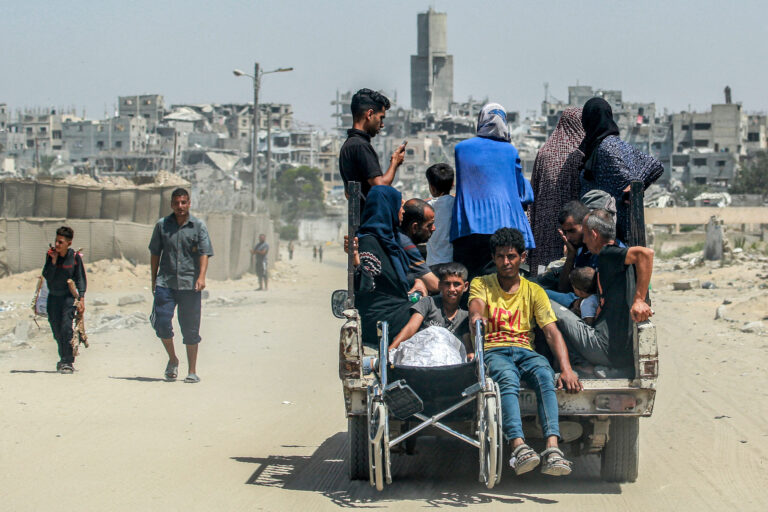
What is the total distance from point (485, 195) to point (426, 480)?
1.93m

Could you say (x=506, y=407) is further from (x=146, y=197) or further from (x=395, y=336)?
(x=146, y=197)

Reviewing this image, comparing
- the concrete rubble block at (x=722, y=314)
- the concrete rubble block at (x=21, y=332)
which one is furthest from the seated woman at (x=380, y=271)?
the concrete rubble block at (x=722, y=314)

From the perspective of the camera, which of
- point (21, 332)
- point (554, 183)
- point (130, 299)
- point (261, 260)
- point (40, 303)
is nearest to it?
point (554, 183)

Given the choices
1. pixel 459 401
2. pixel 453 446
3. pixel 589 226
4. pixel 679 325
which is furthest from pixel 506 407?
pixel 679 325

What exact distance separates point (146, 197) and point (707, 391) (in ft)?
56.0

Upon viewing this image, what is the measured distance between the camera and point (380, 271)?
6957 millimetres

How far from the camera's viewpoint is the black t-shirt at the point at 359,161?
7.46 meters

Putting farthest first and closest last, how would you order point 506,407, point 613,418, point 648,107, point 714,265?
point 648,107
point 714,265
point 613,418
point 506,407

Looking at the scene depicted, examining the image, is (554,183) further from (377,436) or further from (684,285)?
(684,285)

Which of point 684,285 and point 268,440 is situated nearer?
point 268,440

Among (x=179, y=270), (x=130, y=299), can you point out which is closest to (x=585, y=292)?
(x=179, y=270)

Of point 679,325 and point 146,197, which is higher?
point 146,197

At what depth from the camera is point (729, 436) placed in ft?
28.1

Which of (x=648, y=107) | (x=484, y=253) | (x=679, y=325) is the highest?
(x=648, y=107)
